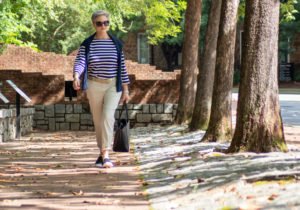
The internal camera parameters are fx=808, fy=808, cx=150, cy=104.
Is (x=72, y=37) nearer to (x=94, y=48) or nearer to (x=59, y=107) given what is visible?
(x=59, y=107)

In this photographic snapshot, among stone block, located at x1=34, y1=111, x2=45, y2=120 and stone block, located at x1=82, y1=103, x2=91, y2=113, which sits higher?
stone block, located at x1=82, y1=103, x2=91, y2=113

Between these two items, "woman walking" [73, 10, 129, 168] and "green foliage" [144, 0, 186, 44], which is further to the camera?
"green foliage" [144, 0, 186, 44]

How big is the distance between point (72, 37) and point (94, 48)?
91.5 feet

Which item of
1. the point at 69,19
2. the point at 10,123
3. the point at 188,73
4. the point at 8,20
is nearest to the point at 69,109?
the point at 8,20

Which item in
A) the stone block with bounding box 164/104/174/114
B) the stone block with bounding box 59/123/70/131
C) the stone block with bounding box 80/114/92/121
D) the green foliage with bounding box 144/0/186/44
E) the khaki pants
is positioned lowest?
the stone block with bounding box 59/123/70/131

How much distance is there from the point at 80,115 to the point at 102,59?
1152 cm

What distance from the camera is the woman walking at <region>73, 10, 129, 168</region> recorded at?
34.2 feet

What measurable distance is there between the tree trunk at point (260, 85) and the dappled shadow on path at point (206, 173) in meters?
0.32

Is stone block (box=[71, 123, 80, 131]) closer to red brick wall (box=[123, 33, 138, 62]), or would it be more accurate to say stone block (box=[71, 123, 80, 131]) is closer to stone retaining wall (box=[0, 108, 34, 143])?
stone retaining wall (box=[0, 108, 34, 143])

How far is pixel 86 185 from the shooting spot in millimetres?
8836

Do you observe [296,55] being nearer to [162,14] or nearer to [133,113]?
[162,14]

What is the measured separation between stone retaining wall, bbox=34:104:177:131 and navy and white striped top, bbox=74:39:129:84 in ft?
37.2

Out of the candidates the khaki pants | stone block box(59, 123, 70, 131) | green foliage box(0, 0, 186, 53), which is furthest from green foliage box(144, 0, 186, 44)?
the khaki pants

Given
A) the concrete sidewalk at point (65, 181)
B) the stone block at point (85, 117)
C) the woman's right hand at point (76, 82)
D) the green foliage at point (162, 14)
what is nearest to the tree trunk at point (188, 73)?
the stone block at point (85, 117)
